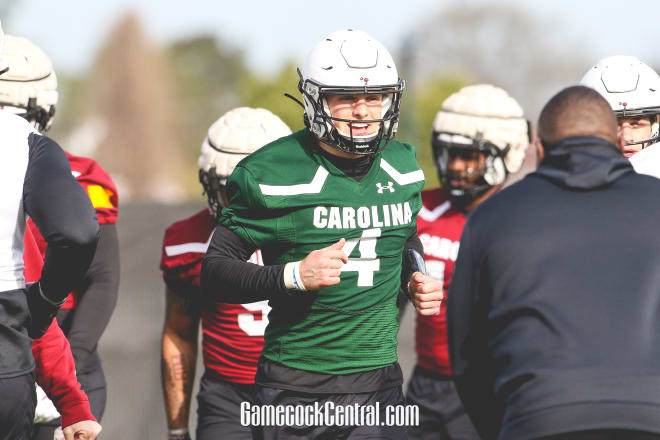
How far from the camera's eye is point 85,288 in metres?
5.12

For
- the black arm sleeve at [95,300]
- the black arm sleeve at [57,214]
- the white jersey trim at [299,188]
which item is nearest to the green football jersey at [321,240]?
the white jersey trim at [299,188]

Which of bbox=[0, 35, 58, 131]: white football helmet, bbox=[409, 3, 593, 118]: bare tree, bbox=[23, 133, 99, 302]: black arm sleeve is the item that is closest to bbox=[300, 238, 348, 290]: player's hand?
bbox=[23, 133, 99, 302]: black arm sleeve

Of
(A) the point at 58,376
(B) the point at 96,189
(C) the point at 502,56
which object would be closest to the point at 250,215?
(A) the point at 58,376

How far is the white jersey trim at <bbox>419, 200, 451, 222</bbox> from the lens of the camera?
5.96 meters

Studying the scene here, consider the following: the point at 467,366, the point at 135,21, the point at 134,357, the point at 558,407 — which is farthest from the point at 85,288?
the point at 135,21

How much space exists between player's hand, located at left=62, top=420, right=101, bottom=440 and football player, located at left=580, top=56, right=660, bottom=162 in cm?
262

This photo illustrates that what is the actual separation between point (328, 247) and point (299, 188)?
0.29m

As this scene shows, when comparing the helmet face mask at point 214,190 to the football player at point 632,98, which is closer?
the football player at point 632,98

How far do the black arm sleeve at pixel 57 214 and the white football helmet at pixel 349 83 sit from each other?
3.86 feet

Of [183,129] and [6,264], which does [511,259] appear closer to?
[6,264]

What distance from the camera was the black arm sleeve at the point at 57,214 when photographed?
314 centimetres

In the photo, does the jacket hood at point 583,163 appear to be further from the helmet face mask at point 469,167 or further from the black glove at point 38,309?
the helmet face mask at point 469,167

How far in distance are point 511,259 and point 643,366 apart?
1.54 feet

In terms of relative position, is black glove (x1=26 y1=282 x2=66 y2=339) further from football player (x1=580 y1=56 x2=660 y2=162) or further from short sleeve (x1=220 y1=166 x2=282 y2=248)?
football player (x1=580 y1=56 x2=660 y2=162)
